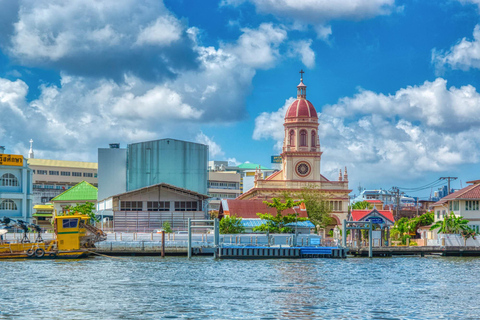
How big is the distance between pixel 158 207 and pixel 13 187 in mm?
18356

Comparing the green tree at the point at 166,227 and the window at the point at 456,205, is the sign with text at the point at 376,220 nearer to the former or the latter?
the window at the point at 456,205

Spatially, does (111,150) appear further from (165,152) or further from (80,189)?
(80,189)

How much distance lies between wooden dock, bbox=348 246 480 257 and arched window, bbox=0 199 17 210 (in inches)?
1573

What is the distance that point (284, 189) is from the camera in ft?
452

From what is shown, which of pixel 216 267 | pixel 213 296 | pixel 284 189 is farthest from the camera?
pixel 284 189

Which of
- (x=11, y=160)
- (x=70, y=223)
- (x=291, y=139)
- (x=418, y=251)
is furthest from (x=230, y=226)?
(x=291, y=139)

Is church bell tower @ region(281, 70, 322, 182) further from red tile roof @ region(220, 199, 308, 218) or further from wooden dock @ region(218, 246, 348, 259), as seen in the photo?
wooden dock @ region(218, 246, 348, 259)

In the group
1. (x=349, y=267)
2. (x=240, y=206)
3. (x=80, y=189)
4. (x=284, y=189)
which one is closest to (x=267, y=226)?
(x=240, y=206)

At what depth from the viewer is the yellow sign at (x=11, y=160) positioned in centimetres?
9625

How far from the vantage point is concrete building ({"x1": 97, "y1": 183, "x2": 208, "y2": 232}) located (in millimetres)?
104125

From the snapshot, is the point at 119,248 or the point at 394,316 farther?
the point at 119,248

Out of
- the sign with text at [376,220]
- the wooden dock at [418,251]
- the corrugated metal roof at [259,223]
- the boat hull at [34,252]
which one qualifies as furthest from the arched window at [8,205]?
the sign with text at [376,220]

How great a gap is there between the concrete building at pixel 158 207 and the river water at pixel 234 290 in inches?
1145

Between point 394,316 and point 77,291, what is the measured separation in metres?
19.6
